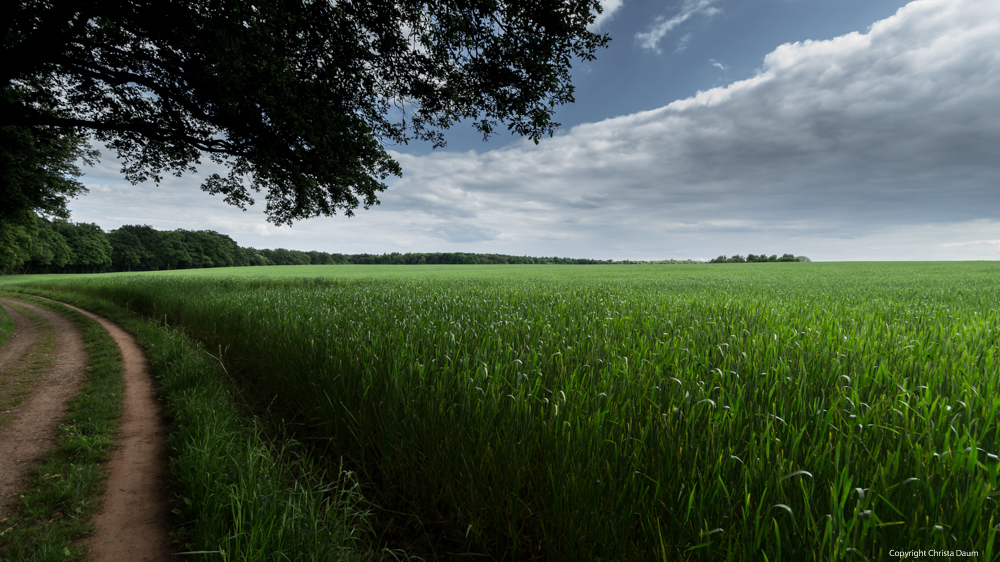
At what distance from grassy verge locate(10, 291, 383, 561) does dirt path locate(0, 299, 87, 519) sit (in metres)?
1.06

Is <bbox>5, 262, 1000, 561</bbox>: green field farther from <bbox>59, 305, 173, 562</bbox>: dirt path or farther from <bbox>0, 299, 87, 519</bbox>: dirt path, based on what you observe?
<bbox>0, 299, 87, 519</bbox>: dirt path

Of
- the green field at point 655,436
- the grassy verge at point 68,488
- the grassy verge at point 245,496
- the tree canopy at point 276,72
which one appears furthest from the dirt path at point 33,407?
the tree canopy at point 276,72

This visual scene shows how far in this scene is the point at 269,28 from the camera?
884 cm

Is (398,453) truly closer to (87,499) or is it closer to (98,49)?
(87,499)

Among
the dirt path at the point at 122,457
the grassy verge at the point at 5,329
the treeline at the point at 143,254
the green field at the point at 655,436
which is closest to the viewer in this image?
the green field at the point at 655,436

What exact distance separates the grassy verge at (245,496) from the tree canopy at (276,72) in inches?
323

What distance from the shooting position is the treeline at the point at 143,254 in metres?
64.2

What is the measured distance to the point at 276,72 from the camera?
9281 millimetres

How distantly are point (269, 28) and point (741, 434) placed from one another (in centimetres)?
1193

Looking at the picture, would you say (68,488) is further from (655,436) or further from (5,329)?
(5,329)

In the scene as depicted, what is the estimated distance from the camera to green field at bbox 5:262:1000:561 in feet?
5.22

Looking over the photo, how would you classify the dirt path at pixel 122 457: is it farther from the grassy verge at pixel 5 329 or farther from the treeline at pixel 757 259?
the treeline at pixel 757 259

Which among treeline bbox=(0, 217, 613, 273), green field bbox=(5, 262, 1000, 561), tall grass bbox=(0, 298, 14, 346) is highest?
treeline bbox=(0, 217, 613, 273)

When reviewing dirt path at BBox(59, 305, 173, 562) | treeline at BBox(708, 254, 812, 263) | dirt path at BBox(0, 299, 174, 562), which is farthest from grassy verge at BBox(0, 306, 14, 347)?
treeline at BBox(708, 254, 812, 263)
